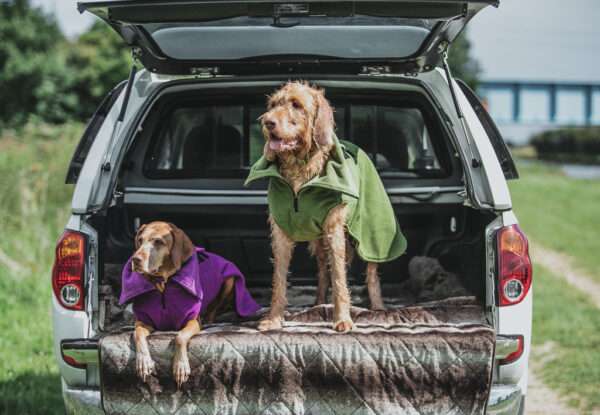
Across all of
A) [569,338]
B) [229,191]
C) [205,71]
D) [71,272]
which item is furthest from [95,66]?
[71,272]

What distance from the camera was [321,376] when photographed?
9.44 ft

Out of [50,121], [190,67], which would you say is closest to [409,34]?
[190,67]

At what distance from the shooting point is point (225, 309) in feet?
12.2

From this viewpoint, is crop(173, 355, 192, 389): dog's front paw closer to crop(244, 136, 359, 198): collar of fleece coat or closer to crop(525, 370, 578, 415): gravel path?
crop(244, 136, 359, 198): collar of fleece coat

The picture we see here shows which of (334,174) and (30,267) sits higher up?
(334,174)

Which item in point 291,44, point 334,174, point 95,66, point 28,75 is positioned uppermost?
point 95,66

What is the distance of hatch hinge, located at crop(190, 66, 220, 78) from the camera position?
384 centimetres

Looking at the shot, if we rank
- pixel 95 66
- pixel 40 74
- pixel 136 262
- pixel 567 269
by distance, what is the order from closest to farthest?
pixel 136 262 < pixel 567 269 < pixel 40 74 < pixel 95 66

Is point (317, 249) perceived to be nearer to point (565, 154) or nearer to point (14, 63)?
point (14, 63)

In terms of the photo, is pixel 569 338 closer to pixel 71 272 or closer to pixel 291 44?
pixel 291 44

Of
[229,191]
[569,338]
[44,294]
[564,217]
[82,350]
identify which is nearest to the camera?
[82,350]

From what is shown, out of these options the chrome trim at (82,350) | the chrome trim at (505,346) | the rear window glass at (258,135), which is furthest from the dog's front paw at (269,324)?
the rear window glass at (258,135)

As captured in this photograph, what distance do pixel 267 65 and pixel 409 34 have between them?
76cm

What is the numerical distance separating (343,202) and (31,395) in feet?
7.97
